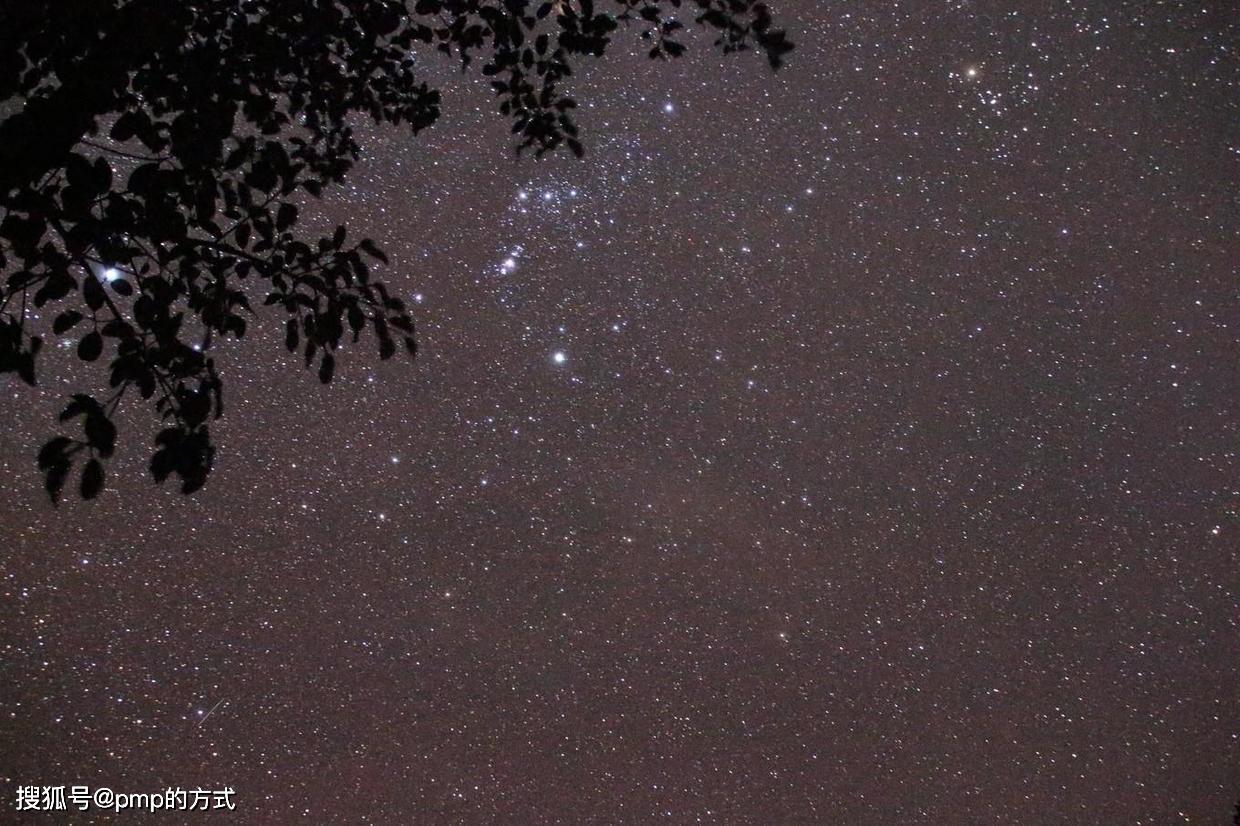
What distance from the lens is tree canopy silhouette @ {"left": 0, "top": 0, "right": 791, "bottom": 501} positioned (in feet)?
3.33

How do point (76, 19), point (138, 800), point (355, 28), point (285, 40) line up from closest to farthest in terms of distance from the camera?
point (76, 19), point (285, 40), point (355, 28), point (138, 800)

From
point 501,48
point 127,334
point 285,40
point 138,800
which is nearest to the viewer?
point 127,334

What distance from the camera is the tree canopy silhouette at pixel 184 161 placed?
102 centimetres

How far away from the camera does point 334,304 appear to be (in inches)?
51.9

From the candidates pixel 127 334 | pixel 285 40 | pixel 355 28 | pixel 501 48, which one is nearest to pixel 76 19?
pixel 127 334

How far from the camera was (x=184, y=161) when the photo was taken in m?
1.16

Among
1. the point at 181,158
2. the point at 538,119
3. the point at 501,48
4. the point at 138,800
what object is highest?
the point at 501,48

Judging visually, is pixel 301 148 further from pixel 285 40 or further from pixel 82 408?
pixel 82 408

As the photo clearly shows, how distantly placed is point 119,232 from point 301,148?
70 centimetres

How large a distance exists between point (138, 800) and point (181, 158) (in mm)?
2901

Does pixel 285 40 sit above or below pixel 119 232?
above

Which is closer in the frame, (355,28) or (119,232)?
(119,232)

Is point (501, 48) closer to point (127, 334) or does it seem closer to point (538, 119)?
point (538, 119)

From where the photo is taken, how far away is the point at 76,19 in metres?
1.02
